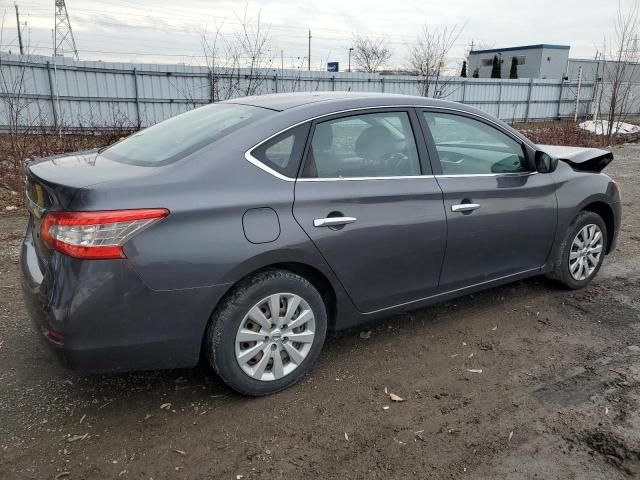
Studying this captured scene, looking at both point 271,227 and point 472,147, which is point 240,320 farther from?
point 472,147

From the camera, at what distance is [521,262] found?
4047mm

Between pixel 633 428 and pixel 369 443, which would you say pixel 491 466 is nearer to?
pixel 369 443

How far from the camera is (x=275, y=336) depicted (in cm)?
294

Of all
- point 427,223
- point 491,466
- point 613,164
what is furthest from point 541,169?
point 613,164

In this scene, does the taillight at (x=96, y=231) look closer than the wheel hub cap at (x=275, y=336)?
Yes

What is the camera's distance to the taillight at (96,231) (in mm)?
2406

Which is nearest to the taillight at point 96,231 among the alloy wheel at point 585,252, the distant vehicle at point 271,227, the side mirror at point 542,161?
the distant vehicle at point 271,227

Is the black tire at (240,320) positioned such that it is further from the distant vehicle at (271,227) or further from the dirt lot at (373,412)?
the dirt lot at (373,412)

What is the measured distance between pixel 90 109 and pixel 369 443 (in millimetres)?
16649

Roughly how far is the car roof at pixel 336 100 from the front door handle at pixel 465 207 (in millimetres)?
706

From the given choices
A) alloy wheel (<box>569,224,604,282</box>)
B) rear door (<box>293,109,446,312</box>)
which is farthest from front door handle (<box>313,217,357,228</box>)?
alloy wheel (<box>569,224,604,282</box>)

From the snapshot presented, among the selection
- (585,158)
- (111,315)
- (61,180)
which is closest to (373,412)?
(111,315)

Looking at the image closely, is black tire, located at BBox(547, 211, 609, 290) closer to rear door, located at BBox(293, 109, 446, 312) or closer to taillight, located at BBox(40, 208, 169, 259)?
rear door, located at BBox(293, 109, 446, 312)

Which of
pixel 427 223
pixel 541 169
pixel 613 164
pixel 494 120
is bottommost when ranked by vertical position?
pixel 613 164
